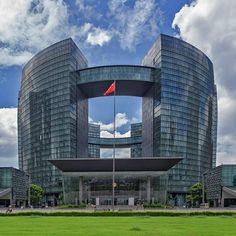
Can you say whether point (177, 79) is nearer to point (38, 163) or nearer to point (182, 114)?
point (182, 114)

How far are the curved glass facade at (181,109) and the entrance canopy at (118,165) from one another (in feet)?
146

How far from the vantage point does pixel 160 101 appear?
165 m

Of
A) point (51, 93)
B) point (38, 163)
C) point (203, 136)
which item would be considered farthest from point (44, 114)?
point (203, 136)

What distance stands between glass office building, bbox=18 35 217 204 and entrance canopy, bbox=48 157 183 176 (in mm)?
44417

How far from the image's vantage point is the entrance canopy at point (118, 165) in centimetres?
11400

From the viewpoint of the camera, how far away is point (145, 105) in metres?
188

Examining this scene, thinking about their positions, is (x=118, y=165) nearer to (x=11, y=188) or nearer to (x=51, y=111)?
(x=11, y=188)

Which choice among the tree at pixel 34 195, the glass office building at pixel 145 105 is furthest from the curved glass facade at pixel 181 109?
the tree at pixel 34 195
